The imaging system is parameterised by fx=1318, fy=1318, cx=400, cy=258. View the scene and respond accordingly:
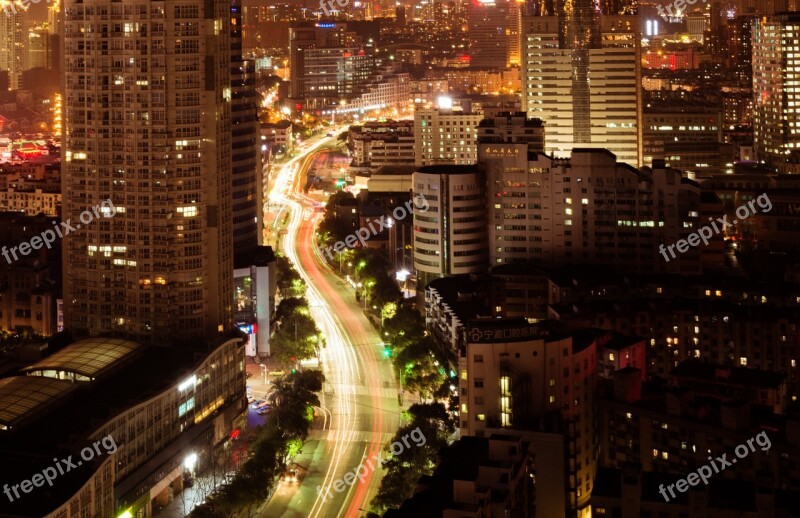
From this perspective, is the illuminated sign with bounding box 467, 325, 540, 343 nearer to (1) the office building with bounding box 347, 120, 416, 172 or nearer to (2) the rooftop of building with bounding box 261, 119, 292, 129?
(1) the office building with bounding box 347, 120, 416, 172

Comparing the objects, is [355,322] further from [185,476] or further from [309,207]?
[309,207]

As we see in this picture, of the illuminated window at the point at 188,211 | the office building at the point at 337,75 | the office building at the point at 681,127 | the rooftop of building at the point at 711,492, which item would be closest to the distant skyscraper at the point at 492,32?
the office building at the point at 337,75

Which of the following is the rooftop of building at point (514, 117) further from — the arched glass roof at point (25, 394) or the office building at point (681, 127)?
the arched glass roof at point (25, 394)

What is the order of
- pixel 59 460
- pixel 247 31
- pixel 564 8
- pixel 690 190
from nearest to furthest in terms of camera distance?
pixel 59 460 → pixel 690 190 → pixel 564 8 → pixel 247 31

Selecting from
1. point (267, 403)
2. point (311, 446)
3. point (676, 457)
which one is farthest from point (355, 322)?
point (676, 457)

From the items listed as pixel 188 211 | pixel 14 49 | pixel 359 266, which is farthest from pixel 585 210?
pixel 14 49

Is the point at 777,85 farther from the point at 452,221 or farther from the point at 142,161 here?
the point at 142,161
